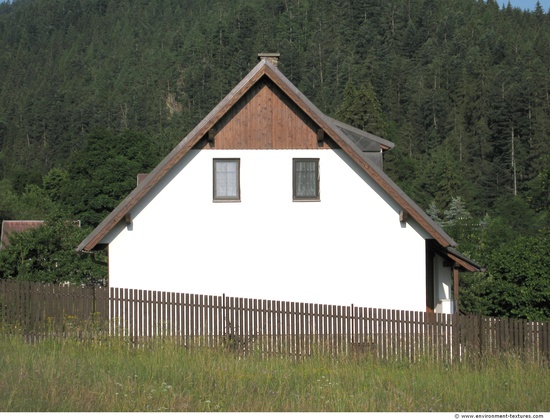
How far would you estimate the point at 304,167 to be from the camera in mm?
21875

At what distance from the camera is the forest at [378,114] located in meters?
51.9

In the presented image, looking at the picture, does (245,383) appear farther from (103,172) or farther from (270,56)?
(103,172)

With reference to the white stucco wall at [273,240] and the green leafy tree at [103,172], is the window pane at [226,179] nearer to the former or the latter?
the white stucco wall at [273,240]

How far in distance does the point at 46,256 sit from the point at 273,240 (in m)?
9.18

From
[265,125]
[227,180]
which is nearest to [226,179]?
[227,180]

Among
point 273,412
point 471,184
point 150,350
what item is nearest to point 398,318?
point 150,350

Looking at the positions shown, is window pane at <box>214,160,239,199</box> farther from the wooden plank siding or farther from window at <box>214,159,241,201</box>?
the wooden plank siding

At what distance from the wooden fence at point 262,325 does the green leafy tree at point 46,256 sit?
878 cm

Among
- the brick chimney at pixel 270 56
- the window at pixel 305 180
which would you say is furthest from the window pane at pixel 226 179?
the brick chimney at pixel 270 56

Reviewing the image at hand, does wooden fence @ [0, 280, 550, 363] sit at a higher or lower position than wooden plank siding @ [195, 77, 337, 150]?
lower

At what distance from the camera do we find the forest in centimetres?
5194

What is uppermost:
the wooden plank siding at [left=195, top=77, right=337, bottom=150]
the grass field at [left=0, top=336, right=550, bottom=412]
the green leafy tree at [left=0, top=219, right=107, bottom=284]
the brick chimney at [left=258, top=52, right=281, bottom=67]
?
the brick chimney at [left=258, top=52, right=281, bottom=67]

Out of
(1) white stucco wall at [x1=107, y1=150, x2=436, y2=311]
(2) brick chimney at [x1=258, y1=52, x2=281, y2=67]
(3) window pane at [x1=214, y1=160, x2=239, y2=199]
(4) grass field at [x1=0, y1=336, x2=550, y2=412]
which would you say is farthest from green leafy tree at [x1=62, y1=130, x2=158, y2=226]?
(4) grass field at [x1=0, y1=336, x2=550, y2=412]

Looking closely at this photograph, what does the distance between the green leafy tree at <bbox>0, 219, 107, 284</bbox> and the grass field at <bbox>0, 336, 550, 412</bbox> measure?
41.4ft
